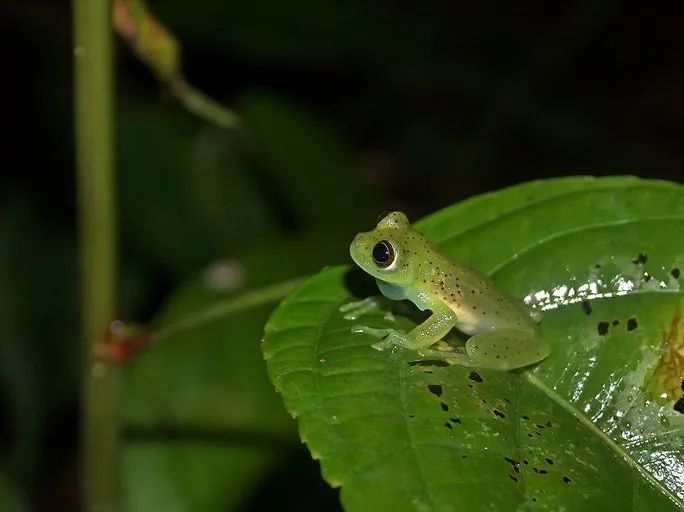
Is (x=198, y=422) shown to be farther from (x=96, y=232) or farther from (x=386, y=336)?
(x=386, y=336)

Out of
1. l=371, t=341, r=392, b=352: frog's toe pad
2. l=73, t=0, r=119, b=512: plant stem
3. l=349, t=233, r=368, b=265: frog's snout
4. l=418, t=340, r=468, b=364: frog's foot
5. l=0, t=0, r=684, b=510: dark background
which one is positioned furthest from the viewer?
l=0, t=0, r=684, b=510: dark background

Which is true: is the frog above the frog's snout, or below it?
below

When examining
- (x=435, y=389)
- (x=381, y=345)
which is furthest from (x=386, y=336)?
(x=435, y=389)

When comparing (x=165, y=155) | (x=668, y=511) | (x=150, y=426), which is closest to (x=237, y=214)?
(x=165, y=155)

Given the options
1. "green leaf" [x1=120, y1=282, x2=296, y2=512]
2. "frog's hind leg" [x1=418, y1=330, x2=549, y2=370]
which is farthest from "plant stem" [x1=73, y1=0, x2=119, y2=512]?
"frog's hind leg" [x1=418, y1=330, x2=549, y2=370]

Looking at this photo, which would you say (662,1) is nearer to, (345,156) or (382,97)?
(382,97)

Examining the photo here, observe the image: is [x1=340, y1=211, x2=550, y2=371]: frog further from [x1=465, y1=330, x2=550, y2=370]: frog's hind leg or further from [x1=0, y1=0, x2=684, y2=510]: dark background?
[x1=0, y1=0, x2=684, y2=510]: dark background

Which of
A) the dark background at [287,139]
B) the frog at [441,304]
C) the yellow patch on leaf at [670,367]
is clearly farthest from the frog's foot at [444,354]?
the dark background at [287,139]
